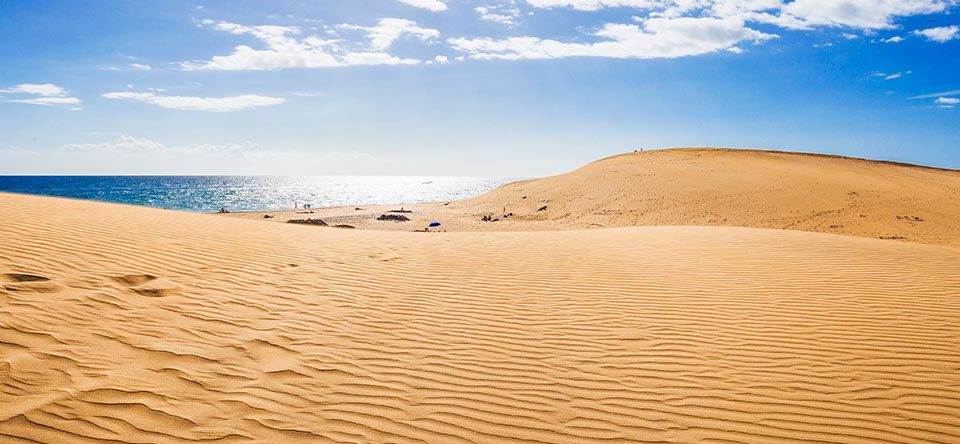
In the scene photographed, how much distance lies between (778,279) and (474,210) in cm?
2649

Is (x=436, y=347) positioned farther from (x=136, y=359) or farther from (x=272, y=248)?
(x=272, y=248)

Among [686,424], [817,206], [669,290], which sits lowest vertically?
[686,424]

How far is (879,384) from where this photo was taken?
421 cm

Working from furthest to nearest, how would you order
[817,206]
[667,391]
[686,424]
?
[817,206] < [667,391] < [686,424]

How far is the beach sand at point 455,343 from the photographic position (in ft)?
11.5

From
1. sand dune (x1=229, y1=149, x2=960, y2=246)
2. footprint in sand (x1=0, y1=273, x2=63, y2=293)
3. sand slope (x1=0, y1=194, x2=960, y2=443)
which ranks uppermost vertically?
sand dune (x1=229, y1=149, x2=960, y2=246)

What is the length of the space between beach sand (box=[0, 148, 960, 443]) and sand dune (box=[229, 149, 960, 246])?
15183 millimetres

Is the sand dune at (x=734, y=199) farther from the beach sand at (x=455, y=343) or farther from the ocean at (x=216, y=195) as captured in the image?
the ocean at (x=216, y=195)

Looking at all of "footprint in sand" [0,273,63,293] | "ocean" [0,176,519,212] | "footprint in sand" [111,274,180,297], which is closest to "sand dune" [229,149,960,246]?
"footprint in sand" [111,274,180,297]

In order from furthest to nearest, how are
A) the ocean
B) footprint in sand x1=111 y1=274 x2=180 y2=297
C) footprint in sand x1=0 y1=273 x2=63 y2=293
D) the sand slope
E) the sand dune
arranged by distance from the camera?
the ocean
the sand dune
footprint in sand x1=111 y1=274 x2=180 y2=297
footprint in sand x1=0 y1=273 x2=63 y2=293
the sand slope

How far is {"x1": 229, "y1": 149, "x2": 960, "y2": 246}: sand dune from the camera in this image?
2253cm

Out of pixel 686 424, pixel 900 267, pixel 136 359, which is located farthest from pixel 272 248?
pixel 900 267

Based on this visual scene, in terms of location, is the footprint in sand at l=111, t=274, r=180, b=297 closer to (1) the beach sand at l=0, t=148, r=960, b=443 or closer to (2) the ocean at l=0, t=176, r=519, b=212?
(1) the beach sand at l=0, t=148, r=960, b=443

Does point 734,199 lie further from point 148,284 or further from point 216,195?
point 216,195
